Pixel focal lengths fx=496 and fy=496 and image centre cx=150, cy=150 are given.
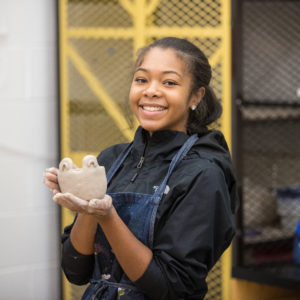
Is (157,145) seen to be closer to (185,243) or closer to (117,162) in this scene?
(117,162)

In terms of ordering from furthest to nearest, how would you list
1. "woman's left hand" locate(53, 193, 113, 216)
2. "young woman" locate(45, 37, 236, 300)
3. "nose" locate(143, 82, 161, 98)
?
"nose" locate(143, 82, 161, 98)
"young woman" locate(45, 37, 236, 300)
"woman's left hand" locate(53, 193, 113, 216)

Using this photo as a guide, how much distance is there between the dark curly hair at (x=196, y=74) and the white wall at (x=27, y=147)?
1.60 m

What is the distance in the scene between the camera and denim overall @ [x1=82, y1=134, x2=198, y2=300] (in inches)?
44.3

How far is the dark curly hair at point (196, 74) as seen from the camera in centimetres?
121

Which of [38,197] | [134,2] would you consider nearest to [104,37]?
[134,2]

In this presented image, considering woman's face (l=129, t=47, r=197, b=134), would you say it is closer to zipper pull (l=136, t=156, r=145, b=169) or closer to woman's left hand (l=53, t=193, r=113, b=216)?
zipper pull (l=136, t=156, r=145, b=169)

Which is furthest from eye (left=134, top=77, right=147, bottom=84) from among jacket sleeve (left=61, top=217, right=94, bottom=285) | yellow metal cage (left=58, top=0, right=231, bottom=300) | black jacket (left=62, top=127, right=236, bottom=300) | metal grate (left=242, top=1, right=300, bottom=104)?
metal grate (left=242, top=1, right=300, bottom=104)

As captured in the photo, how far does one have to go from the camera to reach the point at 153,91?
1.16 metres

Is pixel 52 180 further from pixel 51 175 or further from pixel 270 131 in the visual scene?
pixel 270 131

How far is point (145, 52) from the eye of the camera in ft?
4.02

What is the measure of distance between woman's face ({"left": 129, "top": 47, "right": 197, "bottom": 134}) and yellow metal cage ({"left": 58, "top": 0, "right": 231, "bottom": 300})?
143 cm

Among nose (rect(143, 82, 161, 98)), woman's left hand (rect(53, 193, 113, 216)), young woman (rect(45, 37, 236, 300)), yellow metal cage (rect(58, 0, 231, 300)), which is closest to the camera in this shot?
woman's left hand (rect(53, 193, 113, 216))

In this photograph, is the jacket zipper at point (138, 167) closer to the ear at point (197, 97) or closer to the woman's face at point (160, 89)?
the woman's face at point (160, 89)

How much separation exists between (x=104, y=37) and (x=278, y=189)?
4.27 feet
